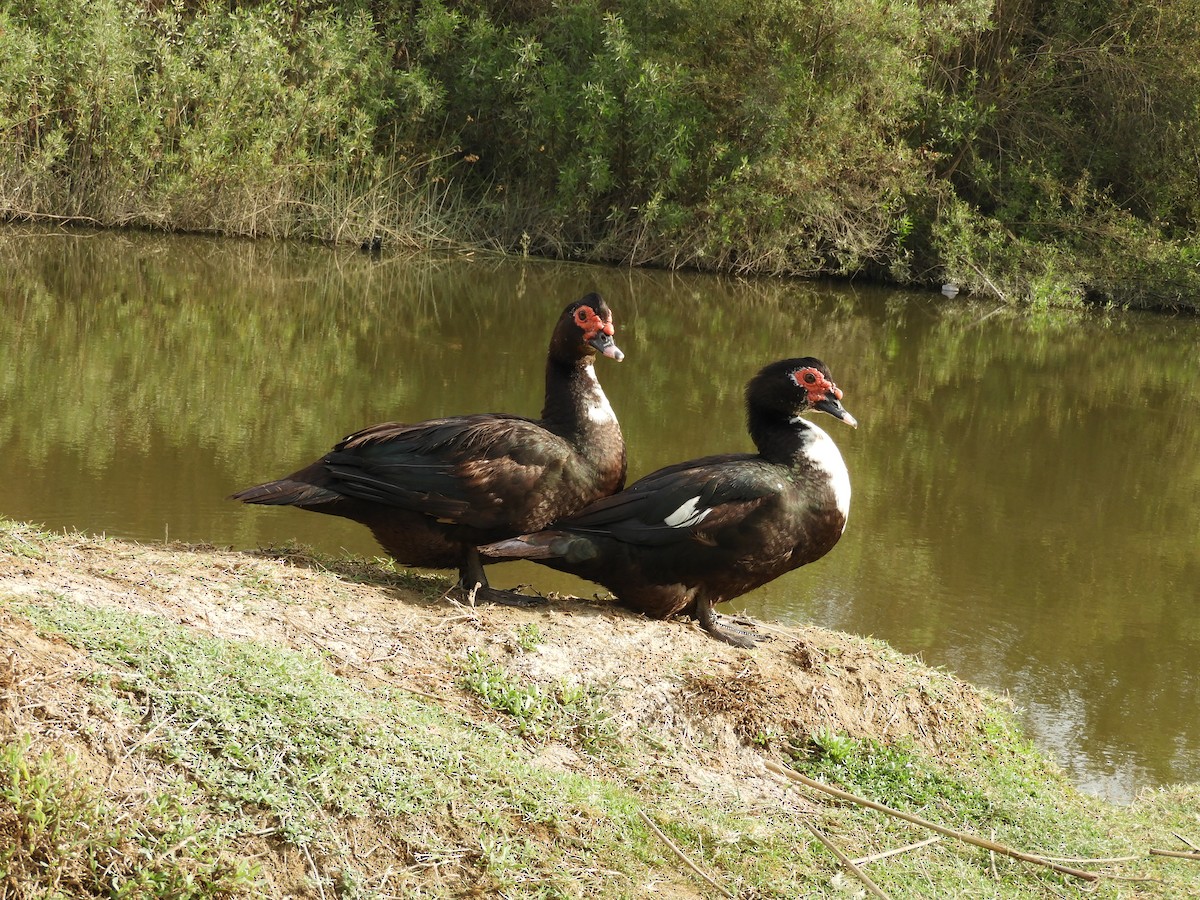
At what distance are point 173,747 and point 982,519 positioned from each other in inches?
310

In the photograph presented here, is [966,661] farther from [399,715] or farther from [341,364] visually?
[341,364]

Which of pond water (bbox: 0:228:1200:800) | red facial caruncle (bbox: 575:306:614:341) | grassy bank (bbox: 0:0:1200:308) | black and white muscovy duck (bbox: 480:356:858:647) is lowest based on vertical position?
pond water (bbox: 0:228:1200:800)

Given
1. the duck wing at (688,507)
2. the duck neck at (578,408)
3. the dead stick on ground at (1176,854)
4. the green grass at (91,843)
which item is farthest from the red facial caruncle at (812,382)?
the green grass at (91,843)

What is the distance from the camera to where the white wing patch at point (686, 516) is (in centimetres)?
564

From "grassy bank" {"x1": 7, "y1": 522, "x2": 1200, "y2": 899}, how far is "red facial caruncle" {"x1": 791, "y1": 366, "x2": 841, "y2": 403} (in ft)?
3.62

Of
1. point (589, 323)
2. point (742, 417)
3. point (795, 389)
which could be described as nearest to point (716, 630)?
point (795, 389)

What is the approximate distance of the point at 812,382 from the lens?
5980 mm

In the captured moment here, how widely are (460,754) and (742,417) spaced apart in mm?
8611

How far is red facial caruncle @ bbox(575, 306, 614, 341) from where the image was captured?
6316 mm

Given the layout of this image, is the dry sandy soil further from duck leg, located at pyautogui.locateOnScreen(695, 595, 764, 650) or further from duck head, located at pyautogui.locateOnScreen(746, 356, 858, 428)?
duck head, located at pyautogui.locateOnScreen(746, 356, 858, 428)

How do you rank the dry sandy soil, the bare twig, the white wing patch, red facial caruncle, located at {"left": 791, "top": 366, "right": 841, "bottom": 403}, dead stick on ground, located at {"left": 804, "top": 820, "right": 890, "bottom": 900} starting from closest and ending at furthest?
dead stick on ground, located at {"left": 804, "top": 820, "right": 890, "bottom": 900} → the bare twig → the dry sandy soil → the white wing patch → red facial caruncle, located at {"left": 791, "top": 366, "right": 841, "bottom": 403}

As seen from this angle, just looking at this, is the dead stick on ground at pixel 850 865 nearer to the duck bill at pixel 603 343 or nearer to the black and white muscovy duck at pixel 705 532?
the black and white muscovy duck at pixel 705 532

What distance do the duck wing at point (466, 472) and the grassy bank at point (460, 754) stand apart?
0.40 metres

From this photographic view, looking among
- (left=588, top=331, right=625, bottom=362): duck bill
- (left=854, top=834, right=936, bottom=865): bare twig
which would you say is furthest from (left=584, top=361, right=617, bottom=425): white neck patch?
(left=854, top=834, right=936, bottom=865): bare twig
